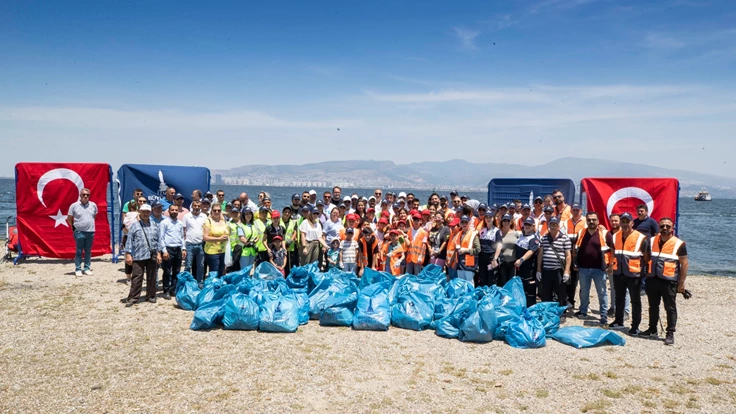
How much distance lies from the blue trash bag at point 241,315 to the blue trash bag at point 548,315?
12.2 ft

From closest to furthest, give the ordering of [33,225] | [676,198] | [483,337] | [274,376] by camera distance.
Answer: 1. [274,376]
2. [483,337]
3. [676,198]
4. [33,225]

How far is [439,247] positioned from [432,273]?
52 centimetres

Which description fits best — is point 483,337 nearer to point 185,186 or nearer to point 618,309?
point 618,309

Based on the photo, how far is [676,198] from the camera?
892 centimetres

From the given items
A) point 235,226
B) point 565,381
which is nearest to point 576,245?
point 565,381

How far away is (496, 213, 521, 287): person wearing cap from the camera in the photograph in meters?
7.38

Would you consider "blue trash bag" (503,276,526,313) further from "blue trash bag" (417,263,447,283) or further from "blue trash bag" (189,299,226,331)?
"blue trash bag" (189,299,226,331)

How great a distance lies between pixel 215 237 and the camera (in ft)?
26.4

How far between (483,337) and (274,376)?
270cm

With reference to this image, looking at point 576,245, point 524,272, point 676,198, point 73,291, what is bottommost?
point 73,291

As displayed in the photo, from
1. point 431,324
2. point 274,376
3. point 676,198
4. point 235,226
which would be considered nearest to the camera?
point 274,376

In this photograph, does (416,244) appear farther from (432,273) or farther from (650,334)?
(650,334)

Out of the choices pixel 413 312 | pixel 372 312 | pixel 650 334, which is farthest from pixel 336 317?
pixel 650 334

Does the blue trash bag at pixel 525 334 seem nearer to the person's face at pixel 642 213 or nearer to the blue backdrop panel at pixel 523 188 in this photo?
the person's face at pixel 642 213
